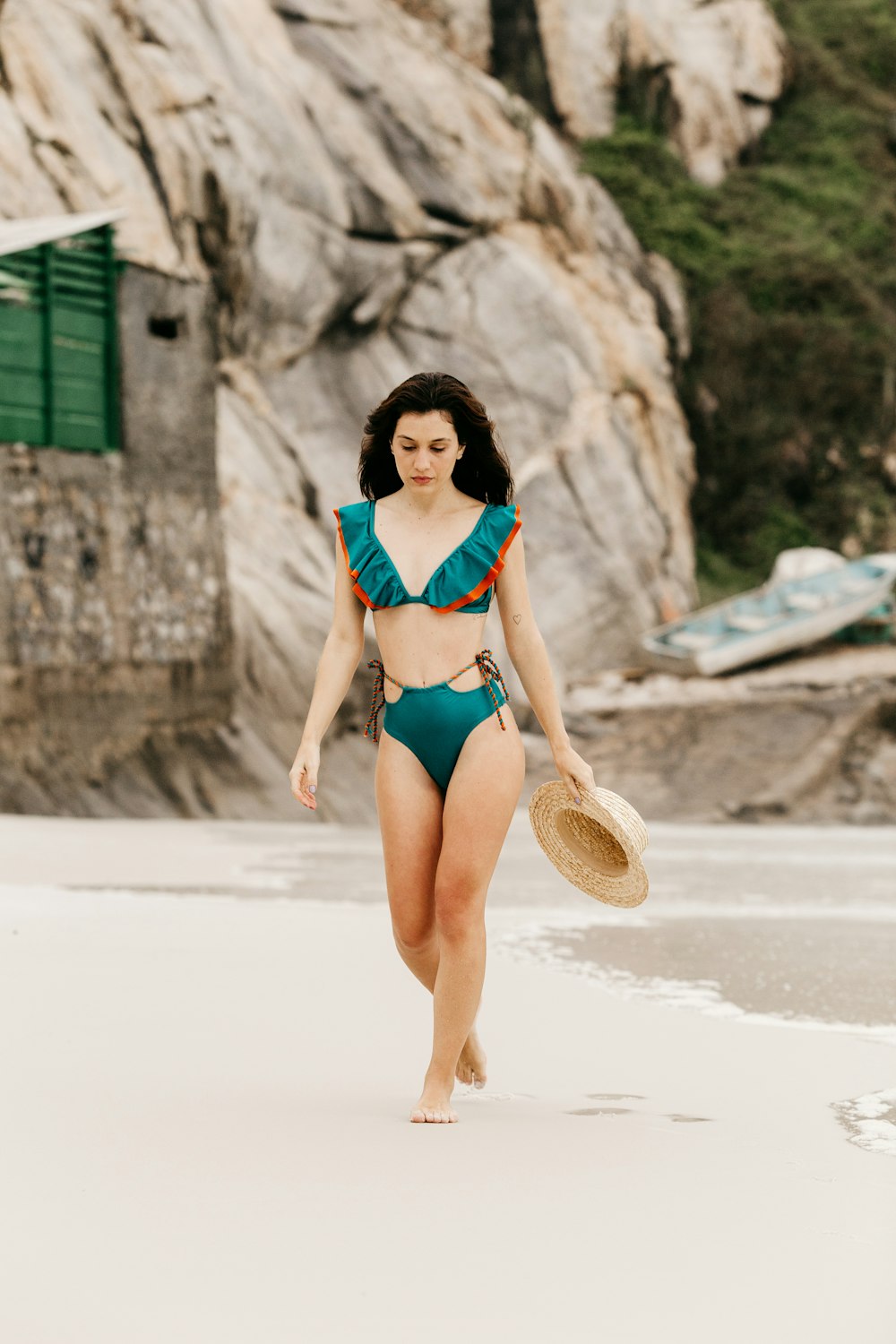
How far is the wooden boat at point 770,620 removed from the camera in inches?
917

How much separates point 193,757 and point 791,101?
79.6 ft

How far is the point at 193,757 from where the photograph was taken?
43.6 ft

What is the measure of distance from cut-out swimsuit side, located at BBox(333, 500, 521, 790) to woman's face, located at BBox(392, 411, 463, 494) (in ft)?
0.44

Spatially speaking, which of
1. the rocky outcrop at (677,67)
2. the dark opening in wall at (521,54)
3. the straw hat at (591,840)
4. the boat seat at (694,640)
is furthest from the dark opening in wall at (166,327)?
the rocky outcrop at (677,67)

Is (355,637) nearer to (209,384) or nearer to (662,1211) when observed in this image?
(662,1211)

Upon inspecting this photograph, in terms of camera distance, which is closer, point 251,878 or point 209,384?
point 251,878

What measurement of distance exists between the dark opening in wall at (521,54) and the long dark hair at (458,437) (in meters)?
26.3

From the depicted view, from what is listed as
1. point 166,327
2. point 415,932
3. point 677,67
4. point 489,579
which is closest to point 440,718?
point 489,579

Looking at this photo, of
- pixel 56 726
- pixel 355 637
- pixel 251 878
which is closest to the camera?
pixel 355 637

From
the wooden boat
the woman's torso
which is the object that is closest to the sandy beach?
the woman's torso

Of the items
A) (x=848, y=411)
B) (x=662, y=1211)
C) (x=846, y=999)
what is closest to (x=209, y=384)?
(x=846, y=999)

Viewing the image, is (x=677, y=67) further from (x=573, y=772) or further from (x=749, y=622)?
(x=573, y=772)

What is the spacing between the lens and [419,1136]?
322cm

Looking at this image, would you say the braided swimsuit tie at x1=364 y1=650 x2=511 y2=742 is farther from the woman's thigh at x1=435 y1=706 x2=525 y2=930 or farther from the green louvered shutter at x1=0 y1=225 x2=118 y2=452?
the green louvered shutter at x1=0 y1=225 x2=118 y2=452
